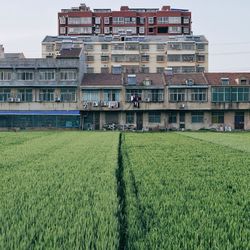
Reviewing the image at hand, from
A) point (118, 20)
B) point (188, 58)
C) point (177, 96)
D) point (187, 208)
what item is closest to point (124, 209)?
point (187, 208)

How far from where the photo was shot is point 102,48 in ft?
258

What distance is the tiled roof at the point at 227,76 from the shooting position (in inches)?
2260

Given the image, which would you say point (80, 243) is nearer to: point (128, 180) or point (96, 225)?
point (96, 225)

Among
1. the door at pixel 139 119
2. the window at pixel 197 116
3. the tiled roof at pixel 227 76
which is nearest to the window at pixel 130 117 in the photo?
the door at pixel 139 119

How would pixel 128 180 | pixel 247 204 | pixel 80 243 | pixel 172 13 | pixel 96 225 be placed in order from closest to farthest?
pixel 80 243 < pixel 96 225 < pixel 247 204 < pixel 128 180 < pixel 172 13

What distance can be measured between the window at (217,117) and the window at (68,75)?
17.4 metres

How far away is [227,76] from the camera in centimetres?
5900

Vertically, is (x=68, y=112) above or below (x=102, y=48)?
below

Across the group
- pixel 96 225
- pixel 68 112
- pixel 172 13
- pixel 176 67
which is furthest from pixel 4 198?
pixel 172 13

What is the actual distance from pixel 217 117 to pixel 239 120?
266cm

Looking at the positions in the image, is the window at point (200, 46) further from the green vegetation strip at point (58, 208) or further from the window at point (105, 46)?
the green vegetation strip at point (58, 208)

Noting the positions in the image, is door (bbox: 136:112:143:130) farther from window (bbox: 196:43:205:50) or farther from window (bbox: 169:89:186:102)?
window (bbox: 196:43:205:50)

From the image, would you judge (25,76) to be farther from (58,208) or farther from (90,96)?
(58,208)

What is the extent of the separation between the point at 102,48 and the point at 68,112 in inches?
966
